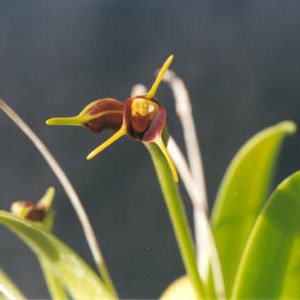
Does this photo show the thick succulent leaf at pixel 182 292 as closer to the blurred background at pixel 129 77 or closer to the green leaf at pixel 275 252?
the green leaf at pixel 275 252

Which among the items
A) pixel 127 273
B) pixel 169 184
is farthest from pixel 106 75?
pixel 169 184

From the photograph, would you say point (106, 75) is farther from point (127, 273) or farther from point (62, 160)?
point (127, 273)

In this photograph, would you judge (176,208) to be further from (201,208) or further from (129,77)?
(129,77)

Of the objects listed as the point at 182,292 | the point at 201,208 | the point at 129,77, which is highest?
the point at 129,77

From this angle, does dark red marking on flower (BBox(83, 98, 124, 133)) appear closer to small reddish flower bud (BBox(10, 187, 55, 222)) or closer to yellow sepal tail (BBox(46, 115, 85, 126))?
yellow sepal tail (BBox(46, 115, 85, 126))

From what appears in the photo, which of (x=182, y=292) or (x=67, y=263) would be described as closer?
(x=67, y=263)

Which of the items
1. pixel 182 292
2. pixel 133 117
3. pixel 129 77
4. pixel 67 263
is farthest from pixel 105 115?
pixel 129 77
